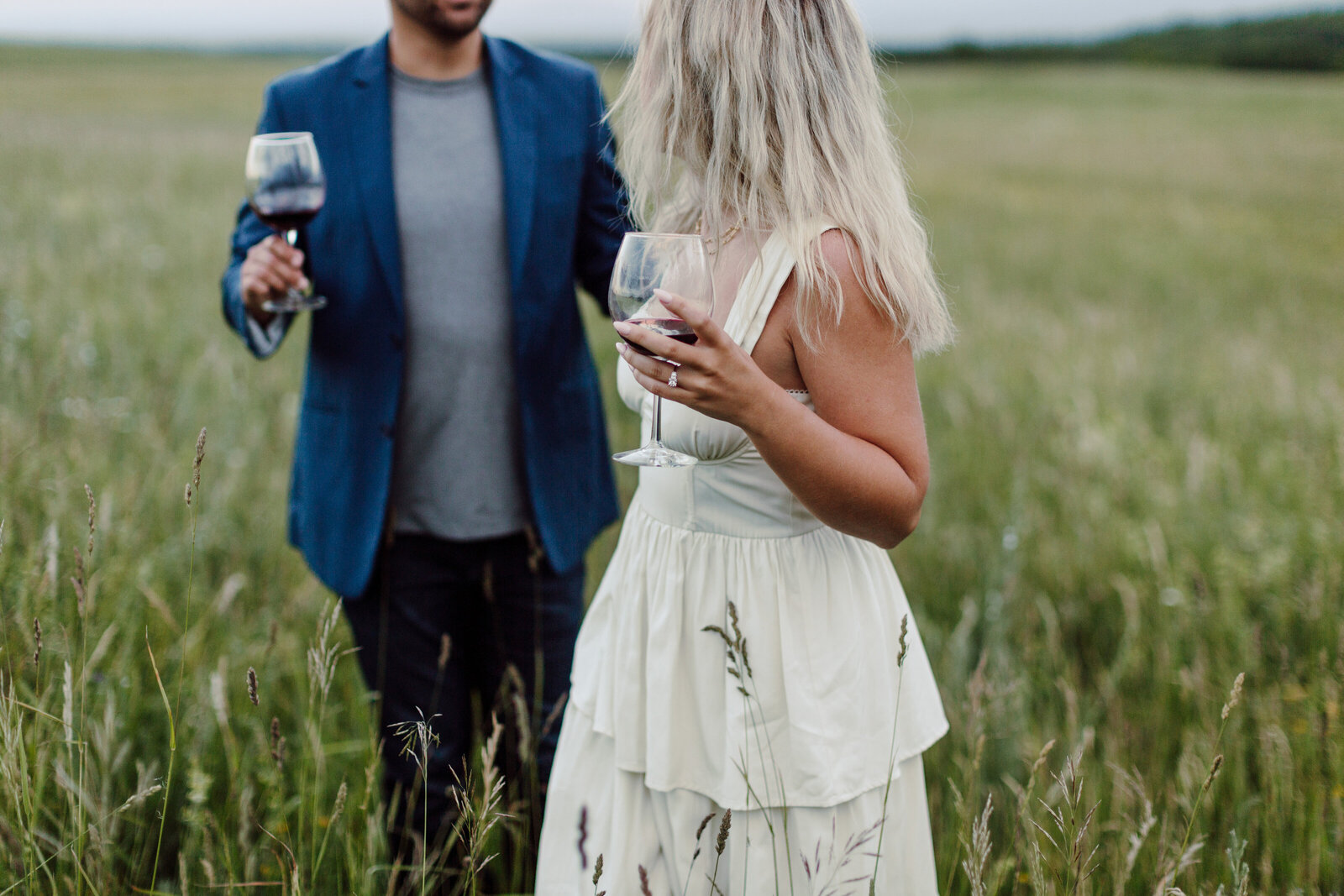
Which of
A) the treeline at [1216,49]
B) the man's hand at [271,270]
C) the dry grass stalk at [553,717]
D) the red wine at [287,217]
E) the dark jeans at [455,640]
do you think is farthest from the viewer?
the treeline at [1216,49]

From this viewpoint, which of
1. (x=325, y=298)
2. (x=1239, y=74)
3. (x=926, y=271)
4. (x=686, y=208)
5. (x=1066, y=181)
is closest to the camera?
(x=926, y=271)

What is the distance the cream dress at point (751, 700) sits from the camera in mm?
1607

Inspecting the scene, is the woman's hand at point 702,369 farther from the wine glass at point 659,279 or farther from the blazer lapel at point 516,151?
the blazer lapel at point 516,151

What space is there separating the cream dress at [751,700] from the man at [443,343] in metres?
0.64

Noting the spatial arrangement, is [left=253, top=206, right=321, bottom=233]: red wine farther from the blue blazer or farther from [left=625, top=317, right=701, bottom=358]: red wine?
[left=625, top=317, right=701, bottom=358]: red wine

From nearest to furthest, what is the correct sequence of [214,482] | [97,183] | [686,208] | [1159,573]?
[686,208]
[1159,573]
[214,482]
[97,183]

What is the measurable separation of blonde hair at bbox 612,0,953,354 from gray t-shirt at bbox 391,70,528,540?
0.86 meters

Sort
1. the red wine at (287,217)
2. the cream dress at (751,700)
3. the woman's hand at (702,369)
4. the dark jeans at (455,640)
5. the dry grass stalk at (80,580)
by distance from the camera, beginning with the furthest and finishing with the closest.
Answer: the dark jeans at (455,640)
the red wine at (287,217)
the cream dress at (751,700)
the dry grass stalk at (80,580)
the woman's hand at (702,369)

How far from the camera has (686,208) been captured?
183 centimetres

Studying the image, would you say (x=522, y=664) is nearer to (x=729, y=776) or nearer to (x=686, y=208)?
(x=729, y=776)

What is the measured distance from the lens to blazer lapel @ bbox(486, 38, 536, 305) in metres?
2.34

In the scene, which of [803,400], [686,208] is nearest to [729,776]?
[803,400]

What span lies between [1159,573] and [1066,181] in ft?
47.6

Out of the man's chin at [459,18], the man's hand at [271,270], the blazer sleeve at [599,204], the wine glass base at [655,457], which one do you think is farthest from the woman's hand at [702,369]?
the man's chin at [459,18]
